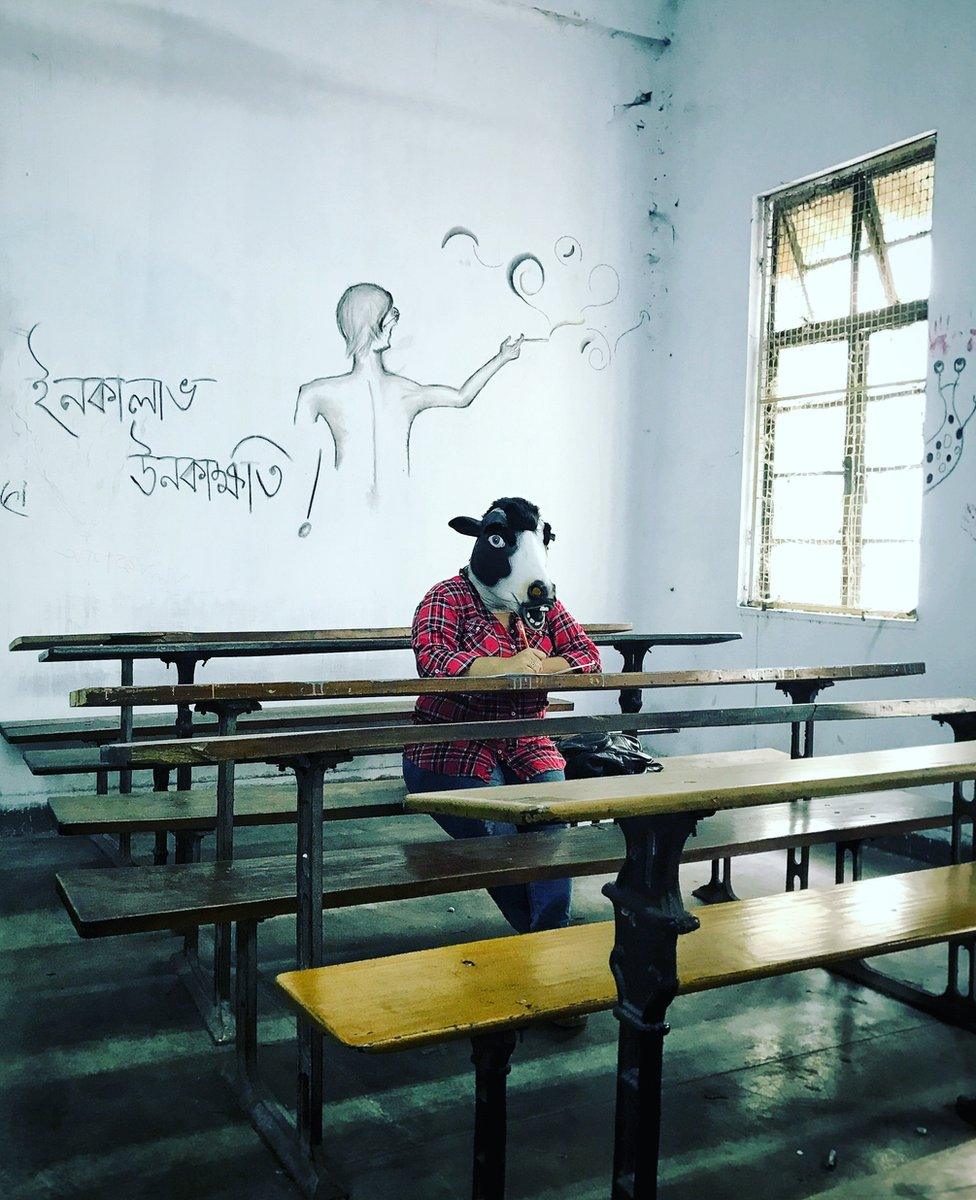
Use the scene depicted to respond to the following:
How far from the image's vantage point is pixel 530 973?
6.33 feet

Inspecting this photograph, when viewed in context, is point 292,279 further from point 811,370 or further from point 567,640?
point 567,640

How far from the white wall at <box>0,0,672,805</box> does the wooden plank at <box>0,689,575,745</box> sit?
23.4 inches

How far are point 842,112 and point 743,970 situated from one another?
4.33 metres

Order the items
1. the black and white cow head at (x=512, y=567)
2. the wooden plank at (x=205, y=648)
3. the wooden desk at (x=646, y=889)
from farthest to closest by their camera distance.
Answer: the wooden plank at (x=205, y=648) → the black and white cow head at (x=512, y=567) → the wooden desk at (x=646, y=889)

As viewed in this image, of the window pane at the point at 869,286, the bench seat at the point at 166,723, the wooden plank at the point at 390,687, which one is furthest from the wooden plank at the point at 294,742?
the window pane at the point at 869,286

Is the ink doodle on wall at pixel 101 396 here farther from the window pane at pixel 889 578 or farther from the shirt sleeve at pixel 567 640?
the window pane at pixel 889 578

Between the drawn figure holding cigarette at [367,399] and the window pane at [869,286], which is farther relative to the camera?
the drawn figure holding cigarette at [367,399]

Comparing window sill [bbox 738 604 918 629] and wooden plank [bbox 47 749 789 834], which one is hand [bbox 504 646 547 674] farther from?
window sill [bbox 738 604 918 629]

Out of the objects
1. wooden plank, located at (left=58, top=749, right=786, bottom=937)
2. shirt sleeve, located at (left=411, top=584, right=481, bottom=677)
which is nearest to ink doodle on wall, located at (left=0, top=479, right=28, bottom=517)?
shirt sleeve, located at (left=411, top=584, right=481, bottom=677)

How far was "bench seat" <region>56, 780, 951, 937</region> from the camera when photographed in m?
2.26

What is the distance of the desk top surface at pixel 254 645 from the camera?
133 inches

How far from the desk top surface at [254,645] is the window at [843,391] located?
1159mm

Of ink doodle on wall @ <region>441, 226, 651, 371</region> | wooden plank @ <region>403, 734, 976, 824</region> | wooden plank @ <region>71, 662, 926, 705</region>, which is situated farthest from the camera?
ink doodle on wall @ <region>441, 226, 651, 371</region>

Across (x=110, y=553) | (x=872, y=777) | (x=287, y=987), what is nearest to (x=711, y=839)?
(x=872, y=777)
